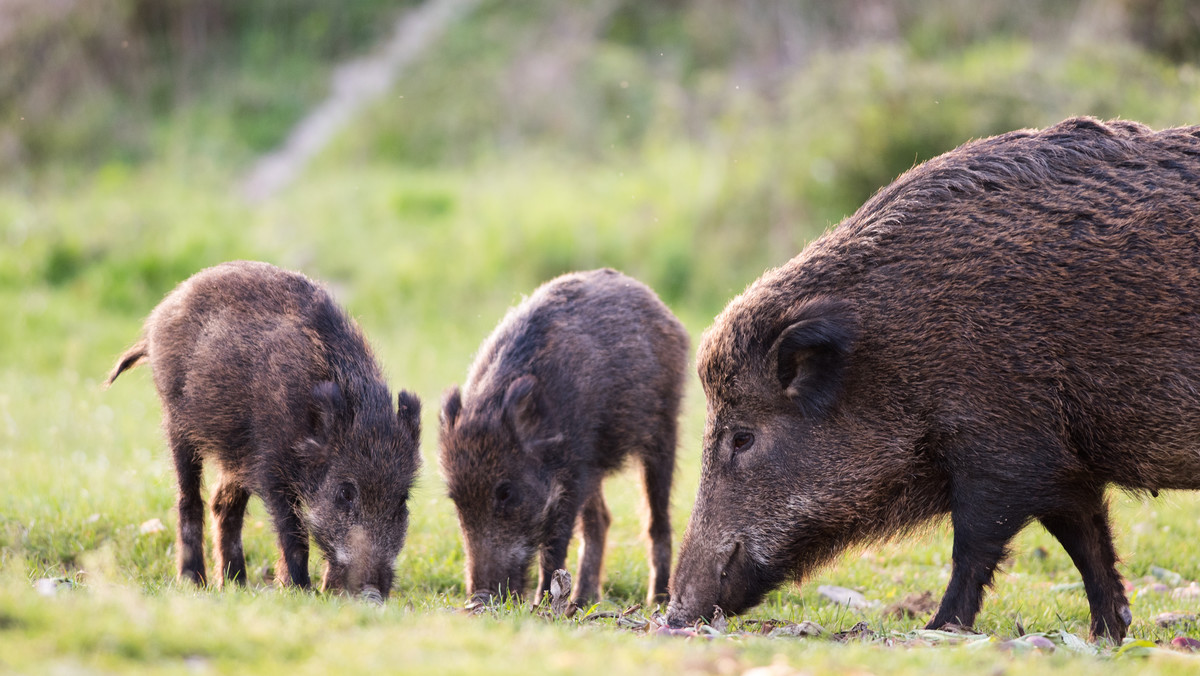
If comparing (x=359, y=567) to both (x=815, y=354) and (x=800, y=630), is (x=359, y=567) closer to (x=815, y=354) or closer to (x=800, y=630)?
(x=800, y=630)

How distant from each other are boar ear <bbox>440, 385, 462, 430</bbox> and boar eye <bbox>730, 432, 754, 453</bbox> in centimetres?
146

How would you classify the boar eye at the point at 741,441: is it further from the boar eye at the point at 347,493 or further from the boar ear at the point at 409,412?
the boar eye at the point at 347,493

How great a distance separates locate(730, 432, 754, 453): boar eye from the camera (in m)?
5.98

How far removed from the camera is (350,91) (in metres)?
23.9

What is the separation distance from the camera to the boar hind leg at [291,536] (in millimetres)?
6039

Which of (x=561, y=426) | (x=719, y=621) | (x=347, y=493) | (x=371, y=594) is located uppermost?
(x=561, y=426)

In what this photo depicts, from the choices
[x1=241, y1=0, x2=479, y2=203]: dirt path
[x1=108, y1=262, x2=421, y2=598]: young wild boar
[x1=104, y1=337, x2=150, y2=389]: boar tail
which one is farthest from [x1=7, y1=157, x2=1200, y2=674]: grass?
[x1=241, y1=0, x2=479, y2=203]: dirt path

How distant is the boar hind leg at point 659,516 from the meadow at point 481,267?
0.23m

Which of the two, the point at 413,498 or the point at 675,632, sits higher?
the point at 413,498

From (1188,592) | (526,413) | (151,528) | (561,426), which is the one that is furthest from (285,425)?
(1188,592)

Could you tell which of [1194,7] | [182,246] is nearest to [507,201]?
[182,246]

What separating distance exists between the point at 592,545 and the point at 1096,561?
2.75 metres

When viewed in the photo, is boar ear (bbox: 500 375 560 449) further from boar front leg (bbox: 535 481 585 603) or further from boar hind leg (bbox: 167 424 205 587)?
boar hind leg (bbox: 167 424 205 587)

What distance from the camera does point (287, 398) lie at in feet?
20.2
